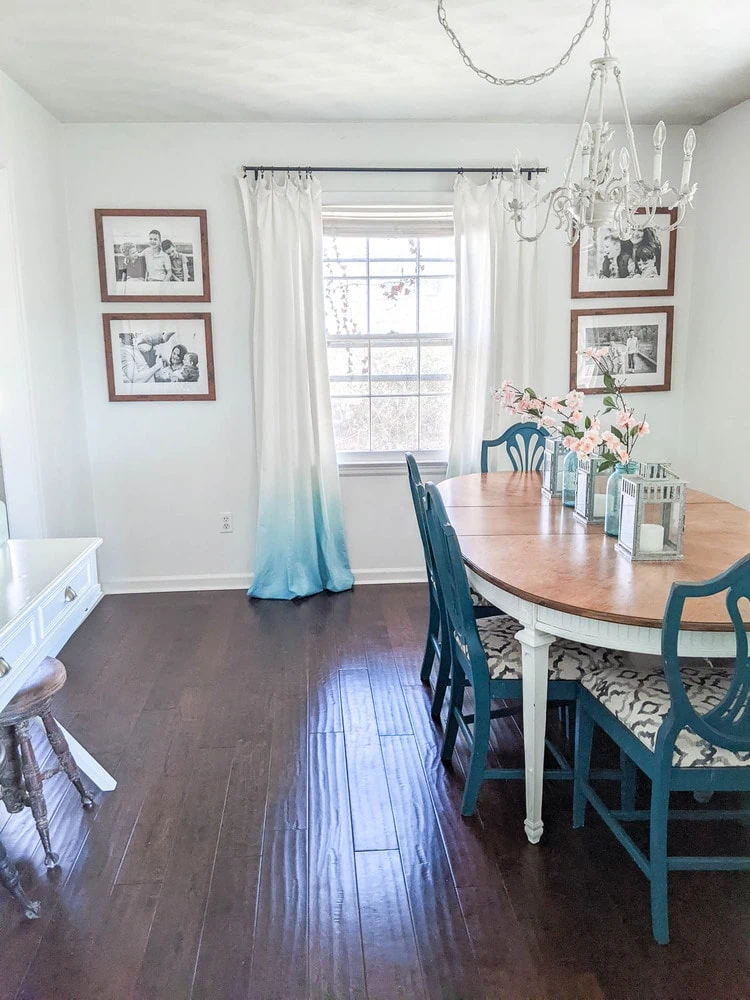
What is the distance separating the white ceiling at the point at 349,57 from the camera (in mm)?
2629

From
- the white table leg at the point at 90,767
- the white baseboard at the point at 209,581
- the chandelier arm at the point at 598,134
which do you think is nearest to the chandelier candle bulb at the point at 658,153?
the chandelier arm at the point at 598,134

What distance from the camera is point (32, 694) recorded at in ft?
6.61

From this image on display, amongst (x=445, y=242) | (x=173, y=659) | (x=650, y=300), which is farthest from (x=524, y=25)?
(x=173, y=659)

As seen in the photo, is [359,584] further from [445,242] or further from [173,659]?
[445,242]

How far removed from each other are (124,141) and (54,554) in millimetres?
2696

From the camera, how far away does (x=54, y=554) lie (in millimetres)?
2211

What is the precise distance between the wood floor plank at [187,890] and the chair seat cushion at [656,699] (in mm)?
1175

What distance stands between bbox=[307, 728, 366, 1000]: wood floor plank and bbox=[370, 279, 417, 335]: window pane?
2.51 metres

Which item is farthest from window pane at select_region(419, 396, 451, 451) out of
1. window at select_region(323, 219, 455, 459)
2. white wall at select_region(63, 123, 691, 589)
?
white wall at select_region(63, 123, 691, 589)

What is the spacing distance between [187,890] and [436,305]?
3275 mm

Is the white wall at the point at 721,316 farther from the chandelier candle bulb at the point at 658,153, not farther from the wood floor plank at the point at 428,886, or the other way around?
the wood floor plank at the point at 428,886

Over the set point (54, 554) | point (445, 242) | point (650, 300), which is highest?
Result: point (445, 242)

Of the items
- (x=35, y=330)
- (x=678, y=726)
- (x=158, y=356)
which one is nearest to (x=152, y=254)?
(x=158, y=356)

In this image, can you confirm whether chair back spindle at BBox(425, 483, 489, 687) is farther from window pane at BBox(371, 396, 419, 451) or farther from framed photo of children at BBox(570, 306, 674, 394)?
framed photo of children at BBox(570, 306, 674, 394)
